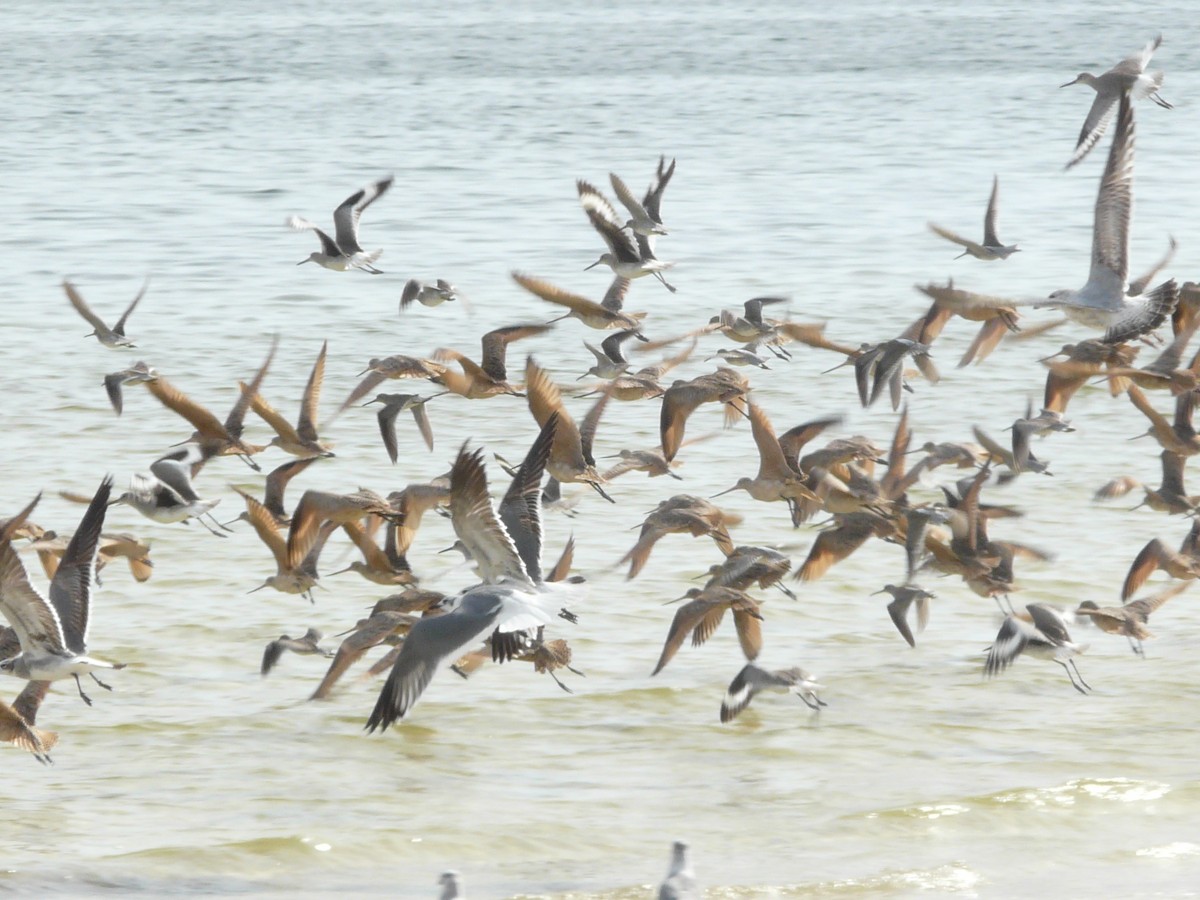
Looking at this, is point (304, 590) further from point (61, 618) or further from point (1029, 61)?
point (1029, 61)

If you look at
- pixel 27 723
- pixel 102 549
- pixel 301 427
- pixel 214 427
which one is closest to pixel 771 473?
pixel 301 427

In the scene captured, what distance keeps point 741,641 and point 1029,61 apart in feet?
156

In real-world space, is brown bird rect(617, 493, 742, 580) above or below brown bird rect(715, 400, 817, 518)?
below

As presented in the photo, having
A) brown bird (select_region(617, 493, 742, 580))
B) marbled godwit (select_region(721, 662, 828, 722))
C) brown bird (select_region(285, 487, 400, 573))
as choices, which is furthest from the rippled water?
brown bird (select_region(285, 487, 400, 573))

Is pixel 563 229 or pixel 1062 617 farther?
pixel 563 229

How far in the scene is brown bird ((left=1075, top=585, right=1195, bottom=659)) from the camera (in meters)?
9.74

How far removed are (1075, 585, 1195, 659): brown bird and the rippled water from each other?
21 centimetres

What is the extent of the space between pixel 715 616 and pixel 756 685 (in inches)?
32.8

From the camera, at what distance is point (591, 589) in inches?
423

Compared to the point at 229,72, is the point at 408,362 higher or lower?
Result: higher

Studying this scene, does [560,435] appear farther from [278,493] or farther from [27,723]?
[27,723]

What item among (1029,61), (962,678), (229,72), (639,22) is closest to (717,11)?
(639,22)

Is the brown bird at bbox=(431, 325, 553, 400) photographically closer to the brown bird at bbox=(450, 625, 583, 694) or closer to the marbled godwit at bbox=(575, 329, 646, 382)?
the marbled godwit at bbox=(575, 329, 646, 382)

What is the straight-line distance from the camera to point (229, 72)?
52.2 m
